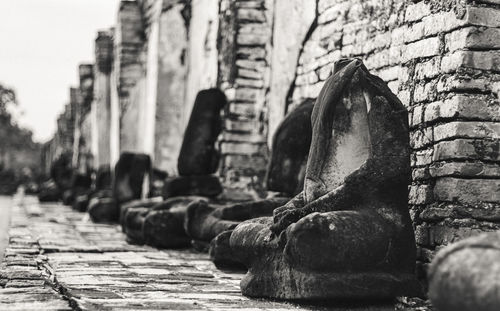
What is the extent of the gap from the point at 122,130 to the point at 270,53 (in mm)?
7429

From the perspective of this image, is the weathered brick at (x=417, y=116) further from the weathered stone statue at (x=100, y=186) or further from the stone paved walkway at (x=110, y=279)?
the weathered stone statue at (x=100, y=186)

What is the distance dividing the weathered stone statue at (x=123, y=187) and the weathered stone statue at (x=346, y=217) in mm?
6183

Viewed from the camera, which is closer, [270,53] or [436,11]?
[436,11]

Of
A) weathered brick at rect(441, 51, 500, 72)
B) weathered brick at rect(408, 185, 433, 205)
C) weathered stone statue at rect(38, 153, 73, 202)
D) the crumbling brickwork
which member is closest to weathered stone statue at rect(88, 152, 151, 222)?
the crumbling brickwork

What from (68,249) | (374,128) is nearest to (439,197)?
(374,128)

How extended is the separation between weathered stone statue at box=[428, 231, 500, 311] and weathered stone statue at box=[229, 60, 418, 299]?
46.9 inches

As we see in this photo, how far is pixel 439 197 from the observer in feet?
15.9

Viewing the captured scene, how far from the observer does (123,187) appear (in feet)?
36.5

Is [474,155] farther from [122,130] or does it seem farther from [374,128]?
[122,130]

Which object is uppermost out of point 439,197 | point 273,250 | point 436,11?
point 436,11

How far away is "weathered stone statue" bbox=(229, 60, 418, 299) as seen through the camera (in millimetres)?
4246

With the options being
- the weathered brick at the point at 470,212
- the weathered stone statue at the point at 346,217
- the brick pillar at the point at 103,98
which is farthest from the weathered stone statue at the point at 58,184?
the weathered brick at the point at 470,212

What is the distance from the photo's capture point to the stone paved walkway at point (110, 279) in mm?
4188

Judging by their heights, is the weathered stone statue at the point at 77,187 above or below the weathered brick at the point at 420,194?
below
